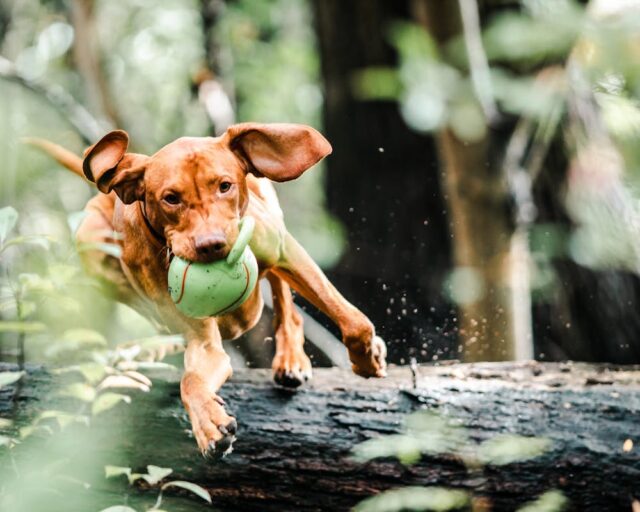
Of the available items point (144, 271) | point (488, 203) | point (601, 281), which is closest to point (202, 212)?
point (144, 271)

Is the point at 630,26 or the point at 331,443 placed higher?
the point at 630,26

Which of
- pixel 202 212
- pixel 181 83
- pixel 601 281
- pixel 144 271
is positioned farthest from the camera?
pixel 181 83

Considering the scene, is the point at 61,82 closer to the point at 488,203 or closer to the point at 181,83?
the point at 181,83

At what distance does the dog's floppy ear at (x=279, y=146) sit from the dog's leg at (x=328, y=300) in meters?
0.54

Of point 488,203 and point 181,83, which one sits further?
point 181,83

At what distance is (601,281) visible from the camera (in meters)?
6.19

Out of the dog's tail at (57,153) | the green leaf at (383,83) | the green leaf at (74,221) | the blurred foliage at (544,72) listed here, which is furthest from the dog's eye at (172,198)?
the green leaf at (383,83)

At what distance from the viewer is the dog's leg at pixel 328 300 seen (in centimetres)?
347

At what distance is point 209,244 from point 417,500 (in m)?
1.26

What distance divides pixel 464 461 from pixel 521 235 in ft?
6.00

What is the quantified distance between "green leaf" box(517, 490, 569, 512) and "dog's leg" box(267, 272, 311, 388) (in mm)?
1074

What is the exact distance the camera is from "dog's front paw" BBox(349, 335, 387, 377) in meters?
3.52

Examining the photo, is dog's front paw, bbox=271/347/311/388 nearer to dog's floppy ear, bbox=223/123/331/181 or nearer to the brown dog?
the brown dog

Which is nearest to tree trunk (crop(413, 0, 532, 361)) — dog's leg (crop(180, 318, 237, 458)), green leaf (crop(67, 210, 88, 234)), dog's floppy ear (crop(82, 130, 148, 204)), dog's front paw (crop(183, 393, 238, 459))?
dog's leg (crop(180, 318, 237, 458))
